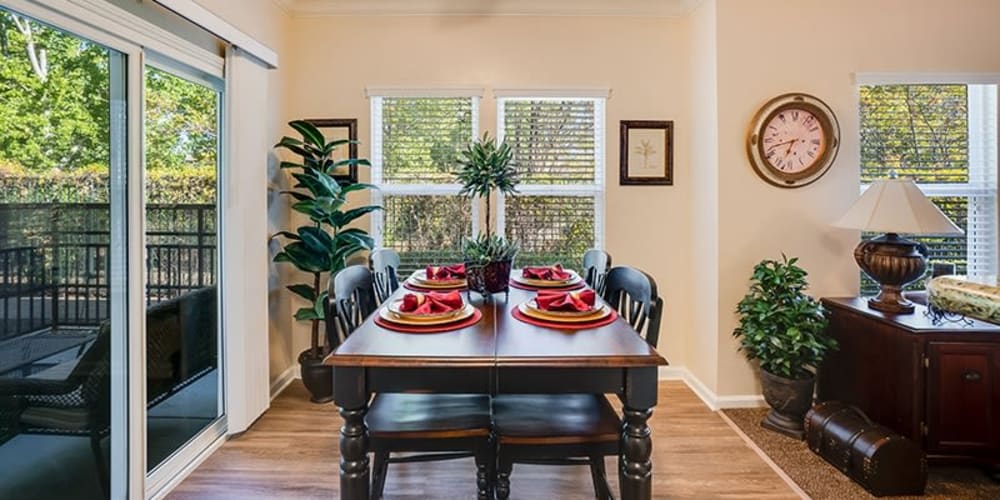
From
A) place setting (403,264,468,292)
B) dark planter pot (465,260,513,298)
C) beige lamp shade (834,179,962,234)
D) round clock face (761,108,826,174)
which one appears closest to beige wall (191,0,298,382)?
place setting (403,264,468,292)

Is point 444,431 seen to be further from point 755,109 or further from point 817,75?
point 817,75

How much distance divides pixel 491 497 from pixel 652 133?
2753mm

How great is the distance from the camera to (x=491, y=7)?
11.6ft

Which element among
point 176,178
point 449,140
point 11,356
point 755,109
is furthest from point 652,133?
point 11,356

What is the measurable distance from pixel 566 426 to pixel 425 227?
2249 mm

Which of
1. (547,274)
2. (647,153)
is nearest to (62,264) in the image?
(547,274)

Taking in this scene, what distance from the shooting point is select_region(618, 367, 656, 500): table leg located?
152 centimetres

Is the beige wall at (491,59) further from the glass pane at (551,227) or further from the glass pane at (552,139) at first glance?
the glass pane at (551,227)

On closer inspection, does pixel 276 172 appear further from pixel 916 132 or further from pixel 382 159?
pixel 916 132

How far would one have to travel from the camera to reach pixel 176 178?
2469 mm

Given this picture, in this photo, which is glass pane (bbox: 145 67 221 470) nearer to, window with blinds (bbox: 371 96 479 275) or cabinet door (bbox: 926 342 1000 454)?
window with blinds (bbox: 371 96 479 275)

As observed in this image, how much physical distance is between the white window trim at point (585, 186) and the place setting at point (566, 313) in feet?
5.65

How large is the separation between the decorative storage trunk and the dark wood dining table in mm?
1394

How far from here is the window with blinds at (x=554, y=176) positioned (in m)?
3.64
